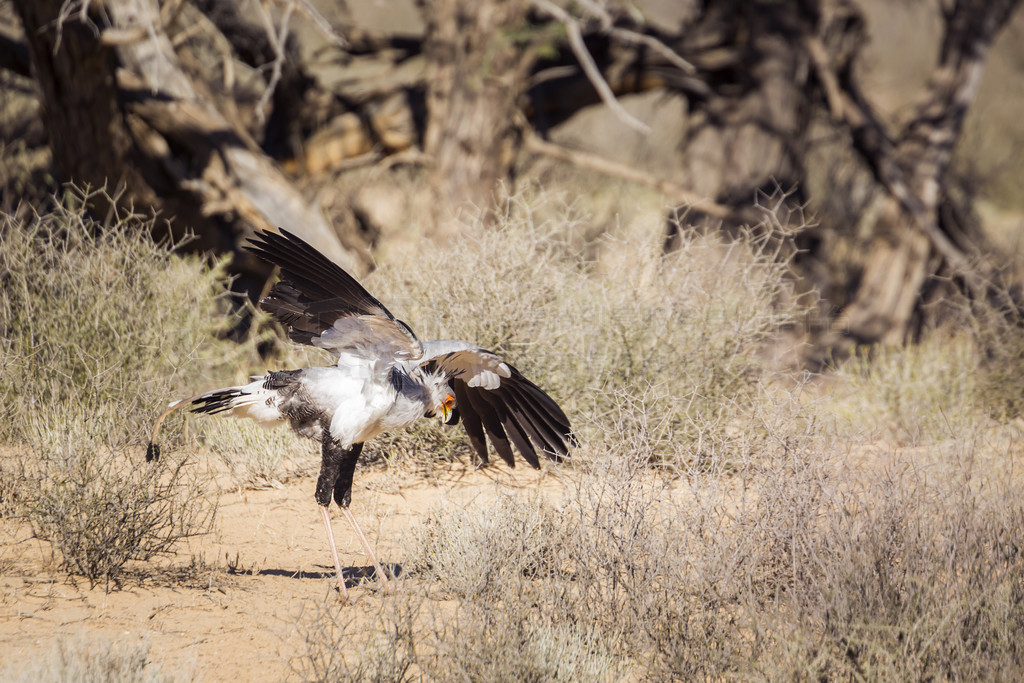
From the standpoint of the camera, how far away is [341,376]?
381 cm

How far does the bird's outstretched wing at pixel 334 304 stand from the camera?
3666 millimetres

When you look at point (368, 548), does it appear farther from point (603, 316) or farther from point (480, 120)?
point (480, 120)

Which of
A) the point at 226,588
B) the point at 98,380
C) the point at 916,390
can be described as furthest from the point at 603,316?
the point at 98,380

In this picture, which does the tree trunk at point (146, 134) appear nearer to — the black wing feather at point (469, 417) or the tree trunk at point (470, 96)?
the tree trunk at point (470, 96)

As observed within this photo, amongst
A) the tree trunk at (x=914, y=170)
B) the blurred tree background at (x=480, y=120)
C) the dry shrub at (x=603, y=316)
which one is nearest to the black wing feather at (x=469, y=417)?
the dry shrub at (x=603, y=316)

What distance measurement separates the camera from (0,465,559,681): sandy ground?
3.13 meters

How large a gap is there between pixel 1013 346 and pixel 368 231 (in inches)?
260

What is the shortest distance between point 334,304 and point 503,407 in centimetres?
102

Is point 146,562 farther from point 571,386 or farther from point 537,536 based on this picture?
point 571,386

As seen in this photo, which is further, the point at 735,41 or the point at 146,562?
the point at 735,41

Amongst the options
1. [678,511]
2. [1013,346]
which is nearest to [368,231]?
[1013,346]

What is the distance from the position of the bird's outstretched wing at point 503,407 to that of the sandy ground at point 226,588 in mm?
691

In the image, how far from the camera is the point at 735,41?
9.80m

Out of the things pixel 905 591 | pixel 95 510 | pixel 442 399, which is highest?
pixel 442 399
